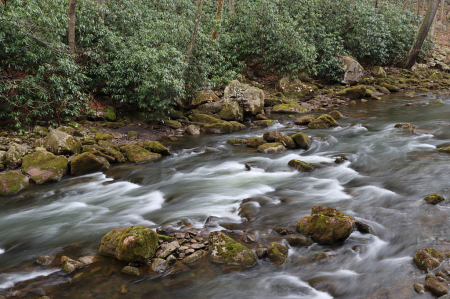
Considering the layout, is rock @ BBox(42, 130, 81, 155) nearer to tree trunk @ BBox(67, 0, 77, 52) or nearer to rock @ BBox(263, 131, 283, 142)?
tree trunk @ BBox(67, 0, 77, 52)

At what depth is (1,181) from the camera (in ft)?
26.0

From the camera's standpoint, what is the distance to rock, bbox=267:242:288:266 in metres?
4.67

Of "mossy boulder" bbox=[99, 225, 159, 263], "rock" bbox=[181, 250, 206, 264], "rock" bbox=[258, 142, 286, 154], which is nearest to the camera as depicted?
"mossy boulder" bbox=[99, 225, 159, 263]

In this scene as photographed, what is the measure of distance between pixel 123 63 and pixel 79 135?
3.61 metres

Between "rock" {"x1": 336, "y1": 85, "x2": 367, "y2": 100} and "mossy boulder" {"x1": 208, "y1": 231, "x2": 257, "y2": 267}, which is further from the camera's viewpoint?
"rock" {"x1": 336, "y1": 85, "x2": 367, "y2": 100}

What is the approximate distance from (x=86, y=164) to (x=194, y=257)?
562 centimetres

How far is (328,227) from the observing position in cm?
500

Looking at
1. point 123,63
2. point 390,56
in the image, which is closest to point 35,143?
point 123,63

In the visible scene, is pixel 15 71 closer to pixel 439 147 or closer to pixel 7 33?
pixel 7 33

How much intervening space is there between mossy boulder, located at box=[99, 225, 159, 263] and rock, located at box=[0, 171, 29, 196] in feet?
14.5

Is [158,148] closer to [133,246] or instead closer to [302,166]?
[302,166]

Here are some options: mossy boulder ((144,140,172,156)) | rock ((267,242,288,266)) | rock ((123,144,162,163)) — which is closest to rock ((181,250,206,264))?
rock ((267,242,288,266))

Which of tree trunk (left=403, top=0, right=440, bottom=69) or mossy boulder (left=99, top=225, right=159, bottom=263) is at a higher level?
tree trunk (left=403, top=0, right=440, bottom=69)

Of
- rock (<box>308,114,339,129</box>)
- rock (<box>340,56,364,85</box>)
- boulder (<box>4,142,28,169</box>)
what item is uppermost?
rock (<box>340,56,364,85</box>)
